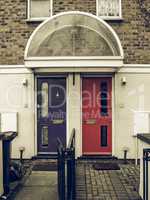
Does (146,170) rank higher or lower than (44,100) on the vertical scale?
lower

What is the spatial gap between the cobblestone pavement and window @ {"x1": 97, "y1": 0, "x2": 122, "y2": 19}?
15.6 ft

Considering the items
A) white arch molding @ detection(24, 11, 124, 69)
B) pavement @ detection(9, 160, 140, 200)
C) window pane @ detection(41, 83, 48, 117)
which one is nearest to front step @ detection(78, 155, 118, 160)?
pavement @ detection(9, 160, 140, 200)

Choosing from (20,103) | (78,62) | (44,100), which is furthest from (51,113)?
(78,62)

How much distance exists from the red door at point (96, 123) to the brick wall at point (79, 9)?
1337 mm

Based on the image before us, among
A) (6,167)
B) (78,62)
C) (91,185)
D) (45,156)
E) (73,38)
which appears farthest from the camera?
(45,156)

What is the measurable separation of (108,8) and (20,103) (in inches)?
162

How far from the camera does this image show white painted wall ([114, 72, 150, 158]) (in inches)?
480

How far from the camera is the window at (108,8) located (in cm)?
1248

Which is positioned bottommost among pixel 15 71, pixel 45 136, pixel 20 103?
pixel 45 136

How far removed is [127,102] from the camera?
12.2 meters

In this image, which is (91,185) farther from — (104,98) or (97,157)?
(104,98)

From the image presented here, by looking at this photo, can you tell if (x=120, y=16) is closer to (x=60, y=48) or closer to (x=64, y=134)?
(x=60, y=48)

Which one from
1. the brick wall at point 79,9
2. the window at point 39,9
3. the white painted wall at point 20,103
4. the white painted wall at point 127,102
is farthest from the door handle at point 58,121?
the window at point 39,9

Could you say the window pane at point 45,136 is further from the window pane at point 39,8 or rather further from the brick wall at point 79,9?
the window pane at point 39,8
